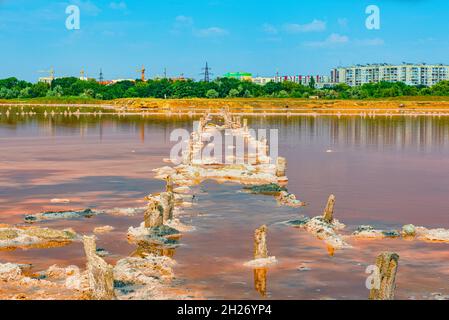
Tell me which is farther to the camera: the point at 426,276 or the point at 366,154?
the point at 366,154

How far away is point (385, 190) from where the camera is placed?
3706cm

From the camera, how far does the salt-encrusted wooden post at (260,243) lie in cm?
2116

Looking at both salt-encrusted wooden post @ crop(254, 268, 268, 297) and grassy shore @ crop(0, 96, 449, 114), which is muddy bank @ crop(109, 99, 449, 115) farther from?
salt-encrusted wooden post @ crop(254, 268, 268, 297)

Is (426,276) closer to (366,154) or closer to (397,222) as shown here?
(397,222)

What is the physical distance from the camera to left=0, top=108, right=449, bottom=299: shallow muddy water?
65.2 ft

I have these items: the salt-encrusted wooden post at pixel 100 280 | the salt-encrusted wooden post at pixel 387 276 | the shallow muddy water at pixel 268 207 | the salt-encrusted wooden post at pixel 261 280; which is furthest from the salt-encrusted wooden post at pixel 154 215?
the salt-encrusted wooden post at pixel 387 276

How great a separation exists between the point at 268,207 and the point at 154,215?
24.3 ft

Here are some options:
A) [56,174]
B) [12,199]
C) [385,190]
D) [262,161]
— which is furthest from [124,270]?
[262,161]

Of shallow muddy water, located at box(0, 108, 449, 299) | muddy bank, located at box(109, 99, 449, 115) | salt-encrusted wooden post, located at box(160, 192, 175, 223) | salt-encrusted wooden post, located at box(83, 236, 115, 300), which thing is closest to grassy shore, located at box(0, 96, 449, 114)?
muddy bank, located at box(109, 99, 449, 115)

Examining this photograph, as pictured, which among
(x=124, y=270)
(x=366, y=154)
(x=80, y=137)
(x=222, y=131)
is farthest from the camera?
(x=222, y=131)

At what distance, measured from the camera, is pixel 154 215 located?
24984mm

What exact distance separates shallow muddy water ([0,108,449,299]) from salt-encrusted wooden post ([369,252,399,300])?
3.22 feet

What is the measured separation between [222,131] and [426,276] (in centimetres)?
6440

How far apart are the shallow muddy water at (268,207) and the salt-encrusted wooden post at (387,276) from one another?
3.22 ft
